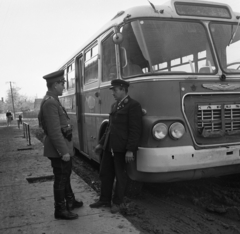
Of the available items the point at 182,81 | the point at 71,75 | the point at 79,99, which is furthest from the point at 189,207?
the point at 71,75

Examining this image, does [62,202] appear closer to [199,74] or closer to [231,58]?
[199,74]

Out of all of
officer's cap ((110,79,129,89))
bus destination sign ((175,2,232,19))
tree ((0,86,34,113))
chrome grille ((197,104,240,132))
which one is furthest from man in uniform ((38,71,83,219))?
tree ((0,86,34,113))

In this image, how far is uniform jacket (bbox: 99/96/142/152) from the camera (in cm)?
421

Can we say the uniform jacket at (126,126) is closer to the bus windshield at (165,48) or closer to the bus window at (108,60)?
the bus windshield at (165,48)

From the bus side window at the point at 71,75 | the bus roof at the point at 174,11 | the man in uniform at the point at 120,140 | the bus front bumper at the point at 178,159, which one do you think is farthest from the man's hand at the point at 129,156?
the bus side window at the point at 71,75

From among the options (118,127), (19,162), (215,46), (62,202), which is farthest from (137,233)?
(19,162)

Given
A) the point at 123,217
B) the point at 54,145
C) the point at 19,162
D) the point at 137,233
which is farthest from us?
the point at 19,162

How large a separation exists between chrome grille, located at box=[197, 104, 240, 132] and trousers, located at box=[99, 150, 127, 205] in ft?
4.05

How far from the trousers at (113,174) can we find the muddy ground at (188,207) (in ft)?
0.81

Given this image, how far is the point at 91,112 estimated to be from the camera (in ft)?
22.2

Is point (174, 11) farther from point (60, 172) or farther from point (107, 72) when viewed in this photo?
point (60, 172)

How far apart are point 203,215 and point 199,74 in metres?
1.99

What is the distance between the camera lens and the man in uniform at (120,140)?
4.23m

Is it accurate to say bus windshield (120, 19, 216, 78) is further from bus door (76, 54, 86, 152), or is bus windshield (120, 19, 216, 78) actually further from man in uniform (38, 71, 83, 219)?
bus door (76, 54, 86, 152)
